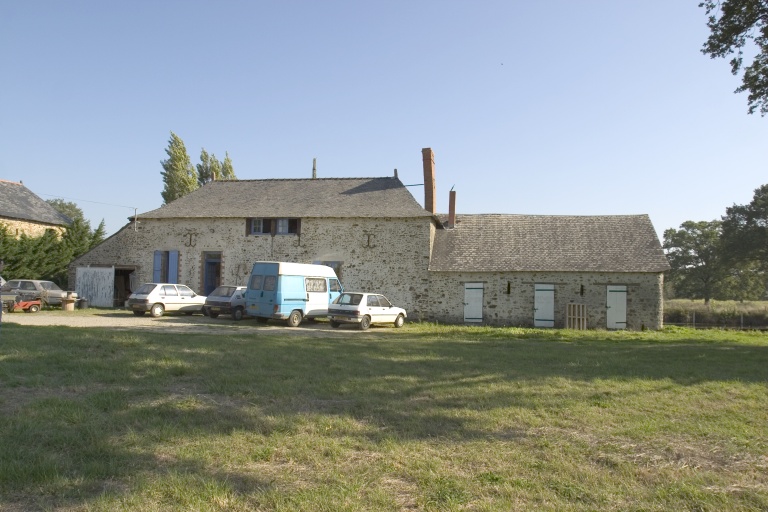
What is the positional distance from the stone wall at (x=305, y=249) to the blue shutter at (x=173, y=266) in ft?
0.81

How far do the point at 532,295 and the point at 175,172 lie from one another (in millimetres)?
26124

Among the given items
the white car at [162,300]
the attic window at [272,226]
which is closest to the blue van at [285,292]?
the white car at [162,300]

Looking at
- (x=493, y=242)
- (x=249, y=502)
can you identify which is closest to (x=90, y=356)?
(x=249, y=502)

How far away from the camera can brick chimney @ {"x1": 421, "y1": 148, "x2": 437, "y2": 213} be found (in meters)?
25.9

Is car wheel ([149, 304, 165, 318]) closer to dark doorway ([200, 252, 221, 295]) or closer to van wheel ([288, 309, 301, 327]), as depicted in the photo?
dark doorway ([200, 252, 221, 295])

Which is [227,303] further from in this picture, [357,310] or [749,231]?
[749,231]

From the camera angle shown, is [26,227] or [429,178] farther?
[26,227]

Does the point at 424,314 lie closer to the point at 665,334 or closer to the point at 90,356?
the point at 665,334

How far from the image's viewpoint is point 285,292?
18359 millimetres

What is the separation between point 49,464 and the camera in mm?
4023

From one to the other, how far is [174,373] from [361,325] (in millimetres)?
11246

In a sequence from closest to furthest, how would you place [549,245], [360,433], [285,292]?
[360,433] < [285,292] < [549,245]

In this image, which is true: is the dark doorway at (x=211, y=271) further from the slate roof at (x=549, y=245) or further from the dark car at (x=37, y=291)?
the slate roof at (x=549, y=245)

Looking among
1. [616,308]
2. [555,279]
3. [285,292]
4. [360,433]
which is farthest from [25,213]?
[360,433]
